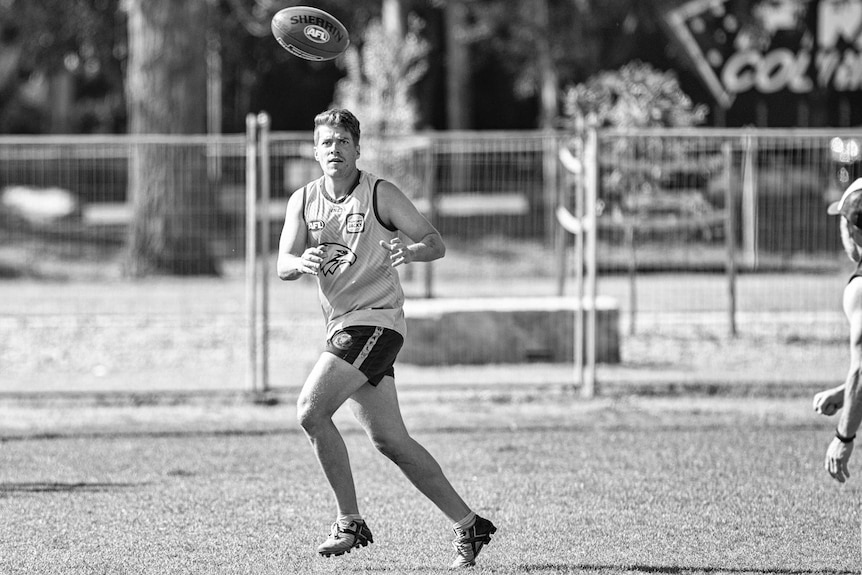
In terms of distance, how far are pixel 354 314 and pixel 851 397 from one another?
218 cm

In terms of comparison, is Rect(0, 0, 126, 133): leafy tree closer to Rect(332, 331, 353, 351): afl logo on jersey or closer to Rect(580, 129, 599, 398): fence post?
Rect(580, 129, 599, 398): fence post

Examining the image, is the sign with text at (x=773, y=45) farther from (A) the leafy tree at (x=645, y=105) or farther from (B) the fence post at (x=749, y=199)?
(A) the leafy tree at (x=645, y=105)

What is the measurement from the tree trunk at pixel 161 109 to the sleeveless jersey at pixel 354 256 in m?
9.39

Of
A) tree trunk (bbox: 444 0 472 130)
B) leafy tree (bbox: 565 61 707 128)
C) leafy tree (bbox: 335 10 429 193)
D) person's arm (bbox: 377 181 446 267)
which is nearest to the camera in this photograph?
person's arm (bbox: 377 181 446 267)

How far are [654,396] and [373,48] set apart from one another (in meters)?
12.8

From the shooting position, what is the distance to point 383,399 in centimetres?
582

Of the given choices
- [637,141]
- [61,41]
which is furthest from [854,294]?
[61,41]

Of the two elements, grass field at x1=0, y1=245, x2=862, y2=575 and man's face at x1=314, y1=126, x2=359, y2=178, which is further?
grass field at x1=0, y1=245, x2=862, y2=575

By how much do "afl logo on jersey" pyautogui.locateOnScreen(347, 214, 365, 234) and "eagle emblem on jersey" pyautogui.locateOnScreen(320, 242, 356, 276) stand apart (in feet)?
0.27

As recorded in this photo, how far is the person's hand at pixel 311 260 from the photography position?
5.54m

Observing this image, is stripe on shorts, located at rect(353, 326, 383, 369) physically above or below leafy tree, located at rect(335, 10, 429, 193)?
below

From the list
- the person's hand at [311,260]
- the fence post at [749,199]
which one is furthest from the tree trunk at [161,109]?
the person's hand at [311,260]

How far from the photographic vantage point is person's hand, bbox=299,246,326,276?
18.2 ft

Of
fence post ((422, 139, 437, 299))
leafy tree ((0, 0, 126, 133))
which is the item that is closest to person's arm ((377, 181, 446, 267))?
fence post ((422, 139, 437, 299))
